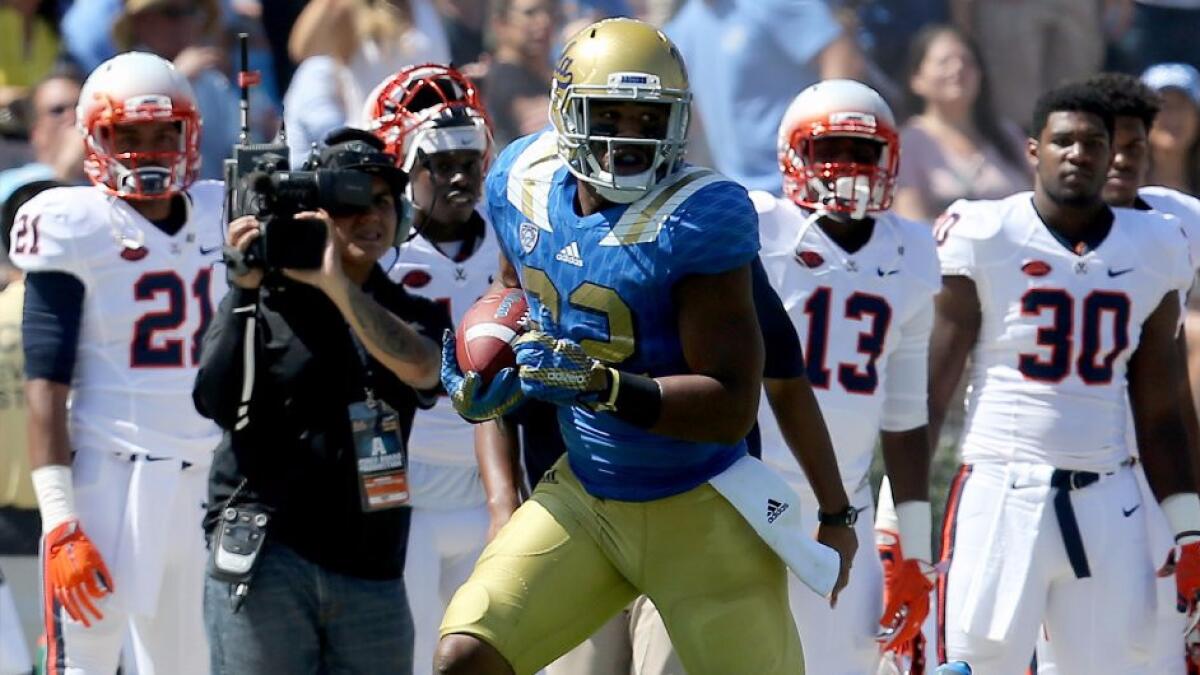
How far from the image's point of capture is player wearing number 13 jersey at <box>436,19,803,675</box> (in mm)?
4125

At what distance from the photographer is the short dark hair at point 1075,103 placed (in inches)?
252

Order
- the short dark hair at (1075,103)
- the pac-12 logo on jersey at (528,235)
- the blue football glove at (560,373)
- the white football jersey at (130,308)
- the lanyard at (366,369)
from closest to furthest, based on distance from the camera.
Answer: the blue football glove at (560,373) → the pac-12 logo on jersey at (528,235) → the lanyard at (366,369) → the white football jersey at (130,308) → the short dark hair at (1075,103)

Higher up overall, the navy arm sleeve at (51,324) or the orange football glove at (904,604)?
the navy arm sleeve at (51,324)

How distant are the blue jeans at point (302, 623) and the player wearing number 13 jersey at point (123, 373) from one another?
1233 millimetres

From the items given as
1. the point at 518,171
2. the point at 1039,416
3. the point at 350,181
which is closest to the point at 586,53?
the point at 518,171

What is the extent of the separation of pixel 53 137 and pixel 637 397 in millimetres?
5005

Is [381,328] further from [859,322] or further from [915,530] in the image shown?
[915,530]

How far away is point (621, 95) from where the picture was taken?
13.8 ft

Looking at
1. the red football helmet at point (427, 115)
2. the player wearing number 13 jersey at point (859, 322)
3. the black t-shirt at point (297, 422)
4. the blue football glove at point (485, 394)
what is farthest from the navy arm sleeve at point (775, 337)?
the red football helmet at point (427, 115)

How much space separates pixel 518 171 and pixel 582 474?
1.95ft

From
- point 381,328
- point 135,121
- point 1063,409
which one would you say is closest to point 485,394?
point 381,328

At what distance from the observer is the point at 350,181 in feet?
15.1

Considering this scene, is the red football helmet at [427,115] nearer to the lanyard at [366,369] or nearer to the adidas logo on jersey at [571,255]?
the lanyard at [366,369]

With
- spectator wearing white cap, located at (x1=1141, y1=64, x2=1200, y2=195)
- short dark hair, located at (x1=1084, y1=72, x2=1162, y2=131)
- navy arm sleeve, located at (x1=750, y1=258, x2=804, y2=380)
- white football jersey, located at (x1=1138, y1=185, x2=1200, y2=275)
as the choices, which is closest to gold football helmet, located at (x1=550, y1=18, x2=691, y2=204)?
navy arm sleeve, located at (x1=750, y1=258, x2=804, y2=380)
